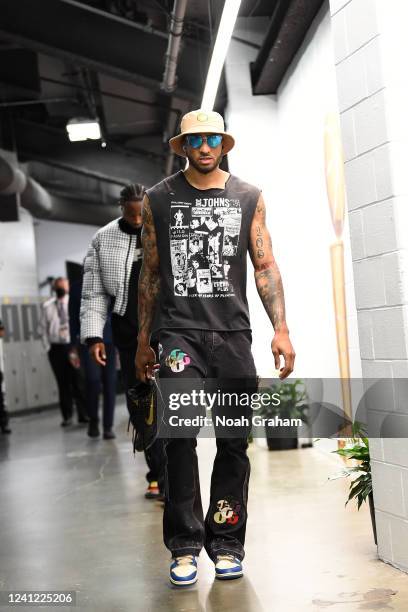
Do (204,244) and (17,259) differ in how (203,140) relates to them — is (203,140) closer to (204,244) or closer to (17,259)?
(204,244)

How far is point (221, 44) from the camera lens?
5488mm

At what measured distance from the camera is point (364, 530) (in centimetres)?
360

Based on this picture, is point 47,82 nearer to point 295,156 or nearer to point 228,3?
point 295,156

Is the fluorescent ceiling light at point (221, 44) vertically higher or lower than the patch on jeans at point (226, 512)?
higher

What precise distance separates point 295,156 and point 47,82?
5283 millimetres

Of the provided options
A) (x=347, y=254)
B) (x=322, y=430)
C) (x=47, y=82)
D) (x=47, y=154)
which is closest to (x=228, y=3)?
(x=347, y=254)

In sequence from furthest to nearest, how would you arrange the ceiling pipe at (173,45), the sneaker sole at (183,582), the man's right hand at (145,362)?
the ceiling pipe at (173,45) → the man's right hand at (145,362) → the sneaker sole at (183,582)

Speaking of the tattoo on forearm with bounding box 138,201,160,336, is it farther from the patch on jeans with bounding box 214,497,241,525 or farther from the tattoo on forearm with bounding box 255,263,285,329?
the patch on jeans with bounding box 214,497,241,525

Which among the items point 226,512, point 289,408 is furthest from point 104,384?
point 226,512

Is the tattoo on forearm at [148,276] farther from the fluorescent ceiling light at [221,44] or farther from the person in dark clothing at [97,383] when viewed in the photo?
the person in dark clothing at [97,383]

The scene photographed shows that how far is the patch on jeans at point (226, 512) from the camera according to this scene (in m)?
3.08

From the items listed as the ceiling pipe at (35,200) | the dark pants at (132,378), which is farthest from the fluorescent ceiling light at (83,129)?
the dark pants at (132,378)

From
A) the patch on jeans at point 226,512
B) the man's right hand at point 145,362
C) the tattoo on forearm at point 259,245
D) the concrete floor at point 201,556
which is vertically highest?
the tattoo on forearm at point 259,245

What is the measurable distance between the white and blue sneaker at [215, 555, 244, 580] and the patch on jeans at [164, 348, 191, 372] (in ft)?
2.14
